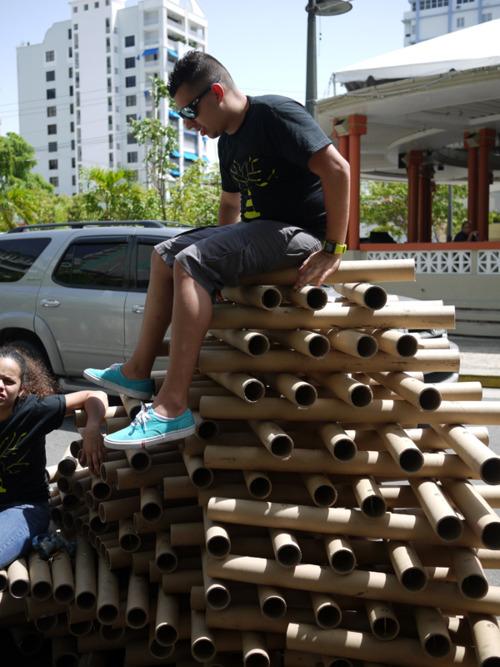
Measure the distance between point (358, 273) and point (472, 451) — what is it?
3.04 ft

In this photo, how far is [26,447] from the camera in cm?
377

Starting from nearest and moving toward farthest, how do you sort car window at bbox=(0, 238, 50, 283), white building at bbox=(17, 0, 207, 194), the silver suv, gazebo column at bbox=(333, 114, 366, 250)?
the silver suv
car window at bbox=(0, 238, 50, 283)
gazebo column at bbox=(333, 114, 366, 250)
white building at bbox=(17, 0, 207, 194)

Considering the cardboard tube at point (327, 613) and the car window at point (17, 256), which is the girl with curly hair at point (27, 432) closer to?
the cardboard tube at point (327, 613)

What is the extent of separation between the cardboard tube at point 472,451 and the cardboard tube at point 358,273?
667 mm

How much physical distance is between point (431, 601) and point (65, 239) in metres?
6.64

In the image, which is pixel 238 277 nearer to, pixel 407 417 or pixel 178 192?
pixel 407 417

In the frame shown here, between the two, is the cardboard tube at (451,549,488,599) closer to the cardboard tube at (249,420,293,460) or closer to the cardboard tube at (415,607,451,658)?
the cardboard tube at (415,607,451,658)

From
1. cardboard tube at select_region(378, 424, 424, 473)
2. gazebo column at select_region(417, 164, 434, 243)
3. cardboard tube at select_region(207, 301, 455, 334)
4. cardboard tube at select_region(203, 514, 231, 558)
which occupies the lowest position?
cardboard tube at select_region(203, 514, 231, 558)

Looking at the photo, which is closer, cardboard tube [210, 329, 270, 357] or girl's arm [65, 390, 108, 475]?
cardboard tube [210, 329, 270, 357]

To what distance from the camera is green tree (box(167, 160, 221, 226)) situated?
25.1 meters

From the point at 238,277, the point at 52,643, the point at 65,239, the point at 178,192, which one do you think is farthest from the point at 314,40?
the point at 178,192

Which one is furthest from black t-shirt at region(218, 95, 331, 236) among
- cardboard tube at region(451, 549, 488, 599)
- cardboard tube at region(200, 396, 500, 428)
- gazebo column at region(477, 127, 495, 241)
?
gazebo column at region(477, 127, 495, 241)

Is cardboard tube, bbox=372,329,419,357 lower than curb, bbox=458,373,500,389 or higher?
higher

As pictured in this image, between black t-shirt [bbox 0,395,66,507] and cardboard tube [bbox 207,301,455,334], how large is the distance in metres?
0.95
